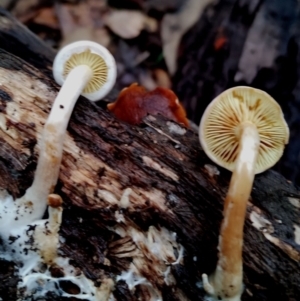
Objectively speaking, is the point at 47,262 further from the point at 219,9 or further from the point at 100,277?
the point at 219,9

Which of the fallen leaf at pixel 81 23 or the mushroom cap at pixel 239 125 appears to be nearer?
the mushroom cap at pixel 239 125

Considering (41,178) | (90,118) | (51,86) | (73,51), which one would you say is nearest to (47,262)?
(41,178)

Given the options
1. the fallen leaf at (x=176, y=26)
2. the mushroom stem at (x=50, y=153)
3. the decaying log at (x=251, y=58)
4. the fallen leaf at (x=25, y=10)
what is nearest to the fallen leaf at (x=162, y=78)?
the fallen leaf at (x=176, y=26)

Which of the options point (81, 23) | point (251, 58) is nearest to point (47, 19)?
point (81, 23)

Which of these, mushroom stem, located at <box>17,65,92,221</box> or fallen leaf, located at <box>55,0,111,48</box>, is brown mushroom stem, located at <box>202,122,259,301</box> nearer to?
mushroom stem, located at <box>17,65,92,221</box>

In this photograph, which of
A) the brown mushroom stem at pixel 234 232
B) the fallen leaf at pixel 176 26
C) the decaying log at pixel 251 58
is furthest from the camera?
the fallen leaf at pixel 176 26

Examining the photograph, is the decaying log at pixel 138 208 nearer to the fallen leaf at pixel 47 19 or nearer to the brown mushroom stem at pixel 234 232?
the brown mushroom stem at pixel 234 232

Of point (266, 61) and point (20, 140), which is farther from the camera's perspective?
point (266, 61)
